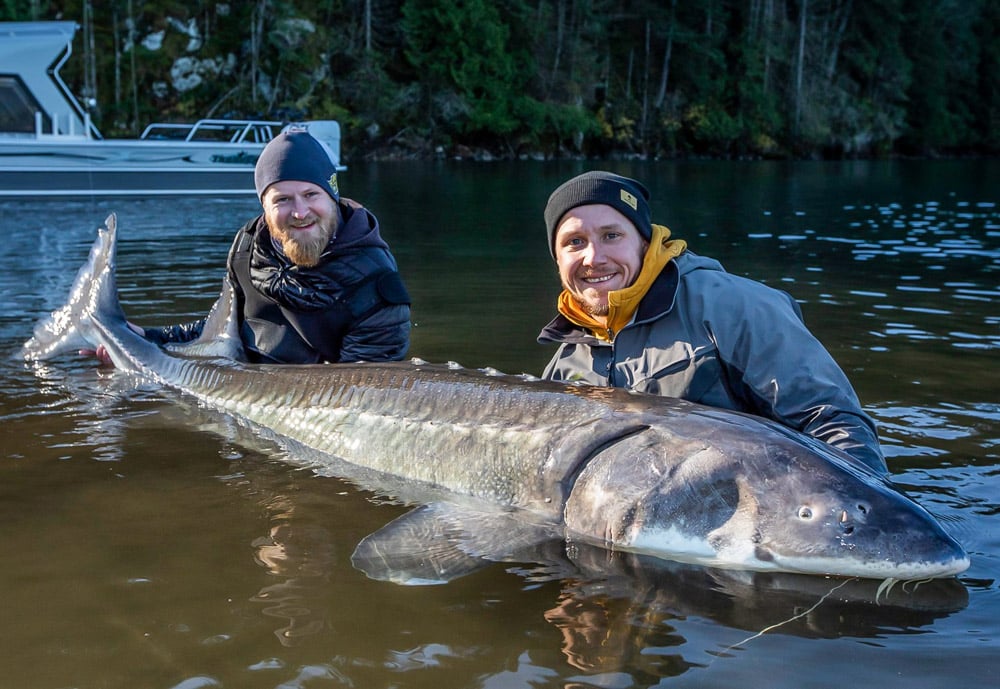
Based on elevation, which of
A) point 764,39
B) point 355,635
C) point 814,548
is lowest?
point 355,635

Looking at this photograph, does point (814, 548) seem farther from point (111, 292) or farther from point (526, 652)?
point (111, 292)

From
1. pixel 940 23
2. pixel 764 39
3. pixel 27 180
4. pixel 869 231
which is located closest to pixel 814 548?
pixel 869 231

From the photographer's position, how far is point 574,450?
3.96m

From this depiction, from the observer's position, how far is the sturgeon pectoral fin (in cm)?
370

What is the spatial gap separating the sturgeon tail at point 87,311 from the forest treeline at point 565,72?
18385 millimetres

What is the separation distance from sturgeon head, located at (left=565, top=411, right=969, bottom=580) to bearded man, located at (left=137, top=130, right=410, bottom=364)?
2.70 meters

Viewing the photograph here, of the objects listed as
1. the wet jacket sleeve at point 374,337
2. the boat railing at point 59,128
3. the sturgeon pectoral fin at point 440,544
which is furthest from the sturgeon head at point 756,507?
the boat railing at point 59,128

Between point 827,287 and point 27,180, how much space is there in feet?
52.0

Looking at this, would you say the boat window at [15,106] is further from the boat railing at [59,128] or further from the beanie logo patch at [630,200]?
the beanie logo patch at [630,200]

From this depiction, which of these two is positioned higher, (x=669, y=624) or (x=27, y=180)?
(x=27, y=180)

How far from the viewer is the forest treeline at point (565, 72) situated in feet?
128

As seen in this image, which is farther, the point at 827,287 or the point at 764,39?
the point at 764,39

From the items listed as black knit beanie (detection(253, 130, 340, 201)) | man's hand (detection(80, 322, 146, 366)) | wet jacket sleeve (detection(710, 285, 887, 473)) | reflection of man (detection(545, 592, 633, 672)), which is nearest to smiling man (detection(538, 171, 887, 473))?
wet jacket sleeve (detection(710, 285, 887, 473))

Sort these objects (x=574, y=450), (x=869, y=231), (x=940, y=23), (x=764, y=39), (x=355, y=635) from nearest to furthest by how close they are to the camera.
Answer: (x=355, y=635)
(x=574, y=450)
(x=869, y=231)
(x=764, y=39)
(x=940, y=23)
